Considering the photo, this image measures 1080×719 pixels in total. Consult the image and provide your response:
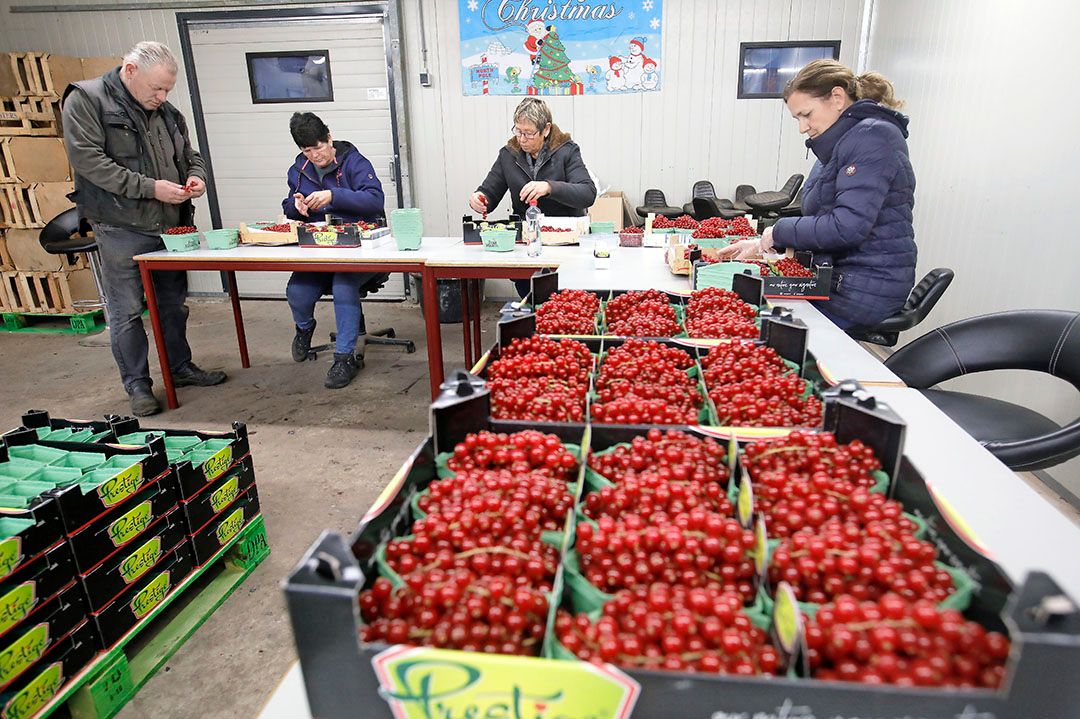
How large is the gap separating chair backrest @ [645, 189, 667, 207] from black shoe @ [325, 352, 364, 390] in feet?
10.2

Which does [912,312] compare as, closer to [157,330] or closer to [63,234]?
[157,330]

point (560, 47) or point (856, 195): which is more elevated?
→ point (560, 47)

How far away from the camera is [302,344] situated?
15.3 feet

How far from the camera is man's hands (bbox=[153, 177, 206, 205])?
352 cm

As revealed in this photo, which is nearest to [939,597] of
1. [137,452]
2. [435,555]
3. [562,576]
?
[562,576]

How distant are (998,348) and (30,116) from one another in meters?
7.01

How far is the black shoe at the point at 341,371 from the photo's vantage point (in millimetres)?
4234

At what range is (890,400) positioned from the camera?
158 centimetres

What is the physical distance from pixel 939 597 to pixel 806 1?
6065 mm

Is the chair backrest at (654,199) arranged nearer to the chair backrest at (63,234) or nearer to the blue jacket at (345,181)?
the blue jacket at (345,181)

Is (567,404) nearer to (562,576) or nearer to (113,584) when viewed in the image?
(562,576)

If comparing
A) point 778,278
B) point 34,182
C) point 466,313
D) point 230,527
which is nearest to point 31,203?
point 34,182

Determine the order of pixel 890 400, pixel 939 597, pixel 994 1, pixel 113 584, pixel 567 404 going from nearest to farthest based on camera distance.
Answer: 1. pixel 939 597
2. pixel 567 404
3. pixel 890 400
4. pixel 113 584
5. pixel 994 1

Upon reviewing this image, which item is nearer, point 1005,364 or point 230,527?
point 1005,364
